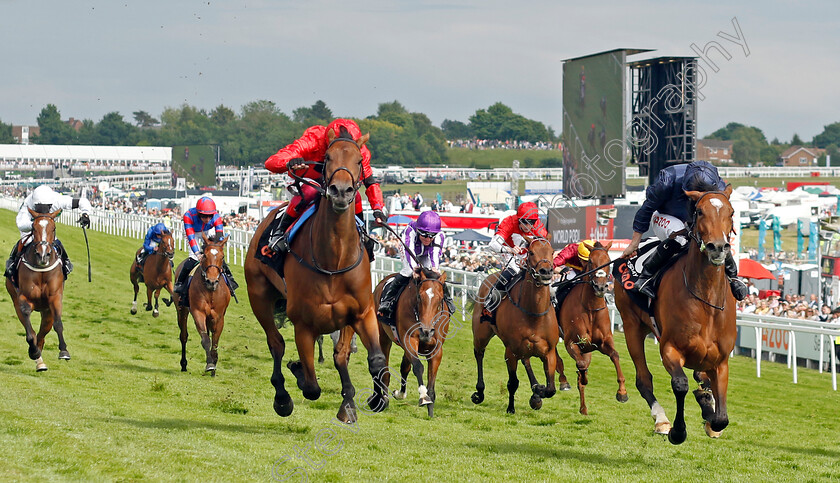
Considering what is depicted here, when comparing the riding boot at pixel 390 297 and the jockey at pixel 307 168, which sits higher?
the jockey at pixel 307 168

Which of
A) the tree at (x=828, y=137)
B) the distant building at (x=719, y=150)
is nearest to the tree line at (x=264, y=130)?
the distant building at (x=719, y=150)

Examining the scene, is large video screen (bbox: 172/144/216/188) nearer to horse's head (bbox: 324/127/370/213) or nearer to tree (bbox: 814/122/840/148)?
horse's head (bbox: 324/127/370/213)

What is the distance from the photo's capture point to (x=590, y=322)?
11.7m

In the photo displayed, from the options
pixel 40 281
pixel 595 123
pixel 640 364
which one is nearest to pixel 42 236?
pixel 40 281

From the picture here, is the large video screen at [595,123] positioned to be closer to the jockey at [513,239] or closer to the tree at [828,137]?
the jockey at [513,239]

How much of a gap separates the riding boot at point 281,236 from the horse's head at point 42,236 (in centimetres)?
543

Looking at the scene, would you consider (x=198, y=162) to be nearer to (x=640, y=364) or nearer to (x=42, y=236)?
(x=42, y=236)

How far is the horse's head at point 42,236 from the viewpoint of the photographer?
1212 centimetres

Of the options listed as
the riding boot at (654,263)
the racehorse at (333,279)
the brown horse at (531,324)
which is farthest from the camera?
the brown horse at (531,324)

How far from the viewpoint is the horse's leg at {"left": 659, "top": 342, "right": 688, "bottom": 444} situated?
703cm

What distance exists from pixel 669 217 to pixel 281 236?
10.5 ft

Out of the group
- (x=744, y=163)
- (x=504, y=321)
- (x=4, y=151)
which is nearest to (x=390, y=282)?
(x=504, y=321)

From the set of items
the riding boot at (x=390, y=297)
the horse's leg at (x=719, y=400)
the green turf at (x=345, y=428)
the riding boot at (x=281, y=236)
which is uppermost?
the riding boot at (x=281, y=236)

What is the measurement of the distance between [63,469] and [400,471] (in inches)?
92.3
